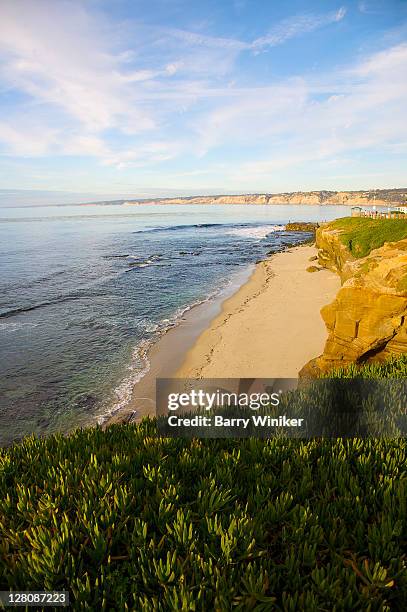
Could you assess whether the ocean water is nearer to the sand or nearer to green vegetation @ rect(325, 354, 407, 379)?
the sand

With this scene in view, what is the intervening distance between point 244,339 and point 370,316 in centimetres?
717

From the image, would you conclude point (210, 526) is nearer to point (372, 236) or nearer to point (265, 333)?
point (265, 333)

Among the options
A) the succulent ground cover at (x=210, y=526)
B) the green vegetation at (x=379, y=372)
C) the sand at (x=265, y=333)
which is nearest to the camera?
the succulent ground cover at (x=210, y=526)

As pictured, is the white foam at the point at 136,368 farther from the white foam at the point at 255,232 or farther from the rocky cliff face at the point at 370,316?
the white foam at the point at 255,232

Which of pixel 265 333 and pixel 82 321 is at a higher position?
pixel 265 333

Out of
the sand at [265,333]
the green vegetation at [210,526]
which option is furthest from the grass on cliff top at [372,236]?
the green vegetation at [210,526]

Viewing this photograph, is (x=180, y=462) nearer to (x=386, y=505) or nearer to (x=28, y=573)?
(x=28, y=573)

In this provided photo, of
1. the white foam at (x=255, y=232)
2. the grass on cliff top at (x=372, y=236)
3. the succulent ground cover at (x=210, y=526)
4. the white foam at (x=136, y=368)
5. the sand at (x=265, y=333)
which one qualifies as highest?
the white foam at (x=255, y=232)

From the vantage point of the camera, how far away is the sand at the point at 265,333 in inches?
572

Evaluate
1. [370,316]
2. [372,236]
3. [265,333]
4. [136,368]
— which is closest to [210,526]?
[370,316]

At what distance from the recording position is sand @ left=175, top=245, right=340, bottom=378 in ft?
47.7

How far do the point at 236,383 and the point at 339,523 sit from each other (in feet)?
30.7

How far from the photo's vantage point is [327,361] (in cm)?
1187

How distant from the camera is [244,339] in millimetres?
17359
